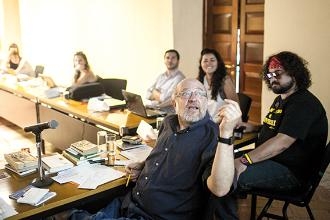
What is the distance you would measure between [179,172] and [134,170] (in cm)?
31

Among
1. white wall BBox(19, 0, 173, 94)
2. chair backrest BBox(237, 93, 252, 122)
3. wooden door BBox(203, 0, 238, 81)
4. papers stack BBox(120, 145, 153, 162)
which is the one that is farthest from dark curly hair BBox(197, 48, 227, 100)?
white wall BBox(19, 0, 173, 94)

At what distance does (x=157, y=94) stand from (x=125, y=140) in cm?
164

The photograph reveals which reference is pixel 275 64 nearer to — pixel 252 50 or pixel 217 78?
pixel 217 78

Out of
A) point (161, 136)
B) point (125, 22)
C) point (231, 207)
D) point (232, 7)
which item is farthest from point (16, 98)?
point (231, 207)

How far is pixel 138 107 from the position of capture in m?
3.39

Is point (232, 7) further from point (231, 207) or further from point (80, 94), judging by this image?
point (231, 207)

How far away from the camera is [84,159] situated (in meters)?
2.27

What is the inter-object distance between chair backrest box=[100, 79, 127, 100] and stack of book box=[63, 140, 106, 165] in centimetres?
237

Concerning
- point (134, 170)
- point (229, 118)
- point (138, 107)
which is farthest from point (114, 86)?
point (229, 118)

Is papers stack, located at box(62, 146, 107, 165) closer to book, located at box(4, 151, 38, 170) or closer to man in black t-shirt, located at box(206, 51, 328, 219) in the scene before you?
book, located at box(4, 151, 38, 170)

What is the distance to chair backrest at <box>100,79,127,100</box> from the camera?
186 inches

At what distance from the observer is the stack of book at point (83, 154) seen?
2268 millimetres

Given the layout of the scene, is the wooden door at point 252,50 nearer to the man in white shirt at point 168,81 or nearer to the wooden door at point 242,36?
the wooden door at point 242,36

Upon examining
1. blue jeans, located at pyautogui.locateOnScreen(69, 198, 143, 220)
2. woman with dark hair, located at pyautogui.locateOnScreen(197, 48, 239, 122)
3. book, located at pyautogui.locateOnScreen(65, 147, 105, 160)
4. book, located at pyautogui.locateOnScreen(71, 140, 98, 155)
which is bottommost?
blue jeans, located at pyautogui.locateOnScreen(69, 198, 143, 220)
